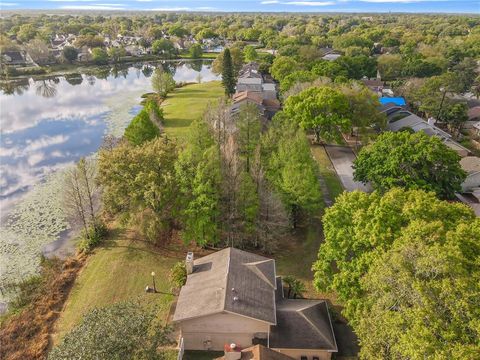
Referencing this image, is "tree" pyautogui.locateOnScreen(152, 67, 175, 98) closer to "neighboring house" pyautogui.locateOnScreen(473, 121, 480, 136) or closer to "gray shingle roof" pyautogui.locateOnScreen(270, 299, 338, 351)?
"neighboring house" pyautogui.locateOnScreen(473, 121, 480, 136)

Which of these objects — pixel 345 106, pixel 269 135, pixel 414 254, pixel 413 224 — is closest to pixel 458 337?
pixel 414 254

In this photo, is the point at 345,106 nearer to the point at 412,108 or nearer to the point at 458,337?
the point at 412,108

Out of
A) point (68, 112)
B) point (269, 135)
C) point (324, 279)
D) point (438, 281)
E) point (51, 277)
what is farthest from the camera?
point (68, 112)

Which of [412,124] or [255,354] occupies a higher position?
[255,354]

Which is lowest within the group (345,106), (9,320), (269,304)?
(9,320)

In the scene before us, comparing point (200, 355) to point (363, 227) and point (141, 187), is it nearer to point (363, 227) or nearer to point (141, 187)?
point (363, 227)

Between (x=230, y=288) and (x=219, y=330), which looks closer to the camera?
(x=219, y=330)

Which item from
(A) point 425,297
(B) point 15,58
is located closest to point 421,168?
(A) point 425,297

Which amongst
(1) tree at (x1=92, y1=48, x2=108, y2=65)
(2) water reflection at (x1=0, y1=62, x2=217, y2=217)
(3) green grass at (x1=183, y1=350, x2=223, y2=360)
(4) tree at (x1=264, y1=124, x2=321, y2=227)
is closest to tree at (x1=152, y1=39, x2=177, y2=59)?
(1) tree at (x1=92, y1=48, x2=108, y2=65)
